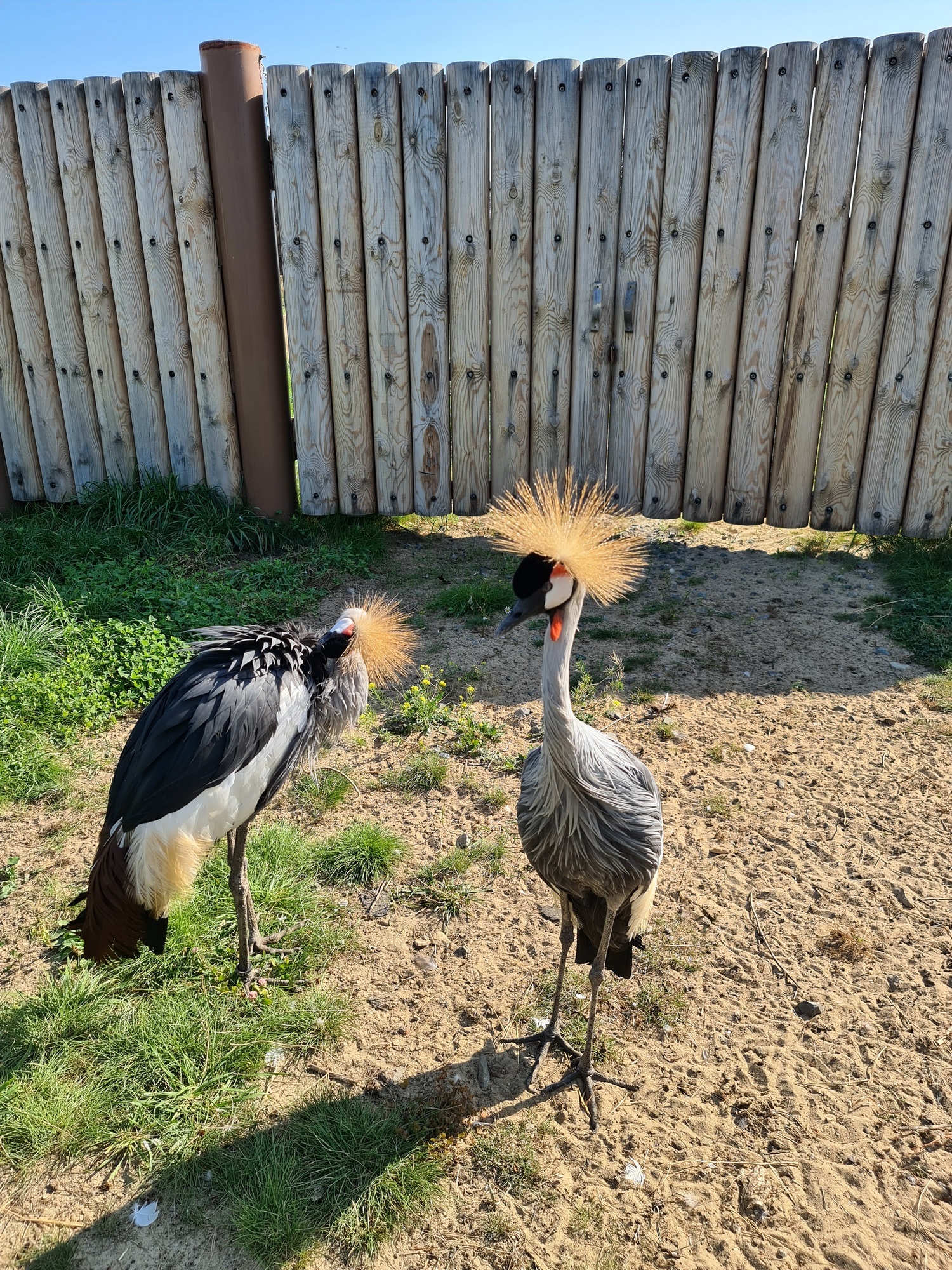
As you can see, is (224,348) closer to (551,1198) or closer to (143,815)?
(143,815)

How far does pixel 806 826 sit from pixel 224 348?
502cm

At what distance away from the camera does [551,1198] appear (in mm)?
2617

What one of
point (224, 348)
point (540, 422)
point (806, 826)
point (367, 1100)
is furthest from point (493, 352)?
point (367, 1100)

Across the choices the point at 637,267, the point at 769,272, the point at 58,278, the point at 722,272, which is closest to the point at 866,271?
the point at 769,272

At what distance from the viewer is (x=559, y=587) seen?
2574mm

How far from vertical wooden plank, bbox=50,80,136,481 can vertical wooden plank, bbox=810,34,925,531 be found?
515 cm

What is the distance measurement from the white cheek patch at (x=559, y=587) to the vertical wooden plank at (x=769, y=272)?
13.5 feet

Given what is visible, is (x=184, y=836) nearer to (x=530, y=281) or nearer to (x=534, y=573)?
(x=534, y=573)

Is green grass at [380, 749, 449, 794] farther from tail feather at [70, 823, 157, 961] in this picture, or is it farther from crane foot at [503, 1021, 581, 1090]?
tail feather at [70, 823, 157, 961]

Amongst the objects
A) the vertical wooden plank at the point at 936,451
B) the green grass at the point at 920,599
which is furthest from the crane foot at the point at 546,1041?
the vertical wooden plank at the point at 936,451

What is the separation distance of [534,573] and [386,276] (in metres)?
4.28

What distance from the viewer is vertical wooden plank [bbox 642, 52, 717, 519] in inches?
215

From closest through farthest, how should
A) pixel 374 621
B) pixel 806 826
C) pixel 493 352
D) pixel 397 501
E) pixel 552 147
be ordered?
pixel 374 621, pixel 806 826, pixel 552 147, pixel 493 352, pixel 397 501

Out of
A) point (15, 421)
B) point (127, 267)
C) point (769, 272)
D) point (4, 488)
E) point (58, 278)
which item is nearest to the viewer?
point (769, 272)
